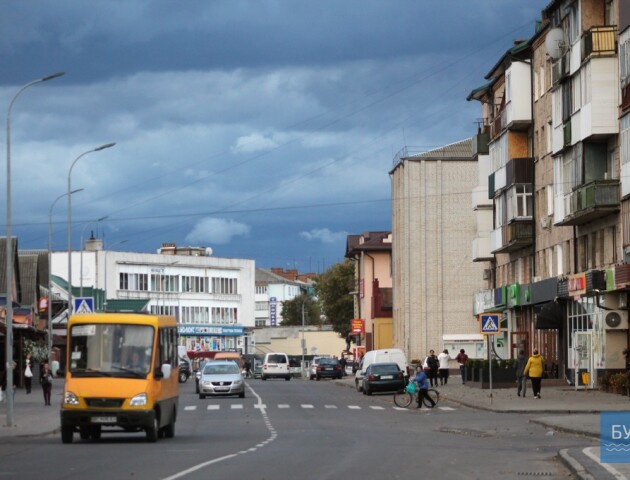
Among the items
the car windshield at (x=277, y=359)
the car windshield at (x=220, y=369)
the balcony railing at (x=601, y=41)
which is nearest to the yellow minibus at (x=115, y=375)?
the balcony railing at (x=601, y=41)

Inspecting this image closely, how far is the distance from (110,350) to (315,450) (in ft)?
18.1

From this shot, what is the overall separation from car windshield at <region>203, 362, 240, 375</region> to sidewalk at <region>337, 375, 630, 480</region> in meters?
8.38

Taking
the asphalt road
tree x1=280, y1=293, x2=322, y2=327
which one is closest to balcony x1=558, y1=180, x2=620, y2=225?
the asphalt road

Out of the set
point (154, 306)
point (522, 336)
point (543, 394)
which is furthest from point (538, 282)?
point (154, 306)

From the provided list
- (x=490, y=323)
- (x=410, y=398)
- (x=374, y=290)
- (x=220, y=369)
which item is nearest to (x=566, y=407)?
(x=490, y=323)

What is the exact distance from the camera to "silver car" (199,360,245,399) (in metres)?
55.5

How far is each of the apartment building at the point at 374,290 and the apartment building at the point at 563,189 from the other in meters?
36.6

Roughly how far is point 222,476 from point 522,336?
51247 mm

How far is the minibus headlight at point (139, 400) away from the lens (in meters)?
27.4

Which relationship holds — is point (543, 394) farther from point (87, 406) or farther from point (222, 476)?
point (222, 476)

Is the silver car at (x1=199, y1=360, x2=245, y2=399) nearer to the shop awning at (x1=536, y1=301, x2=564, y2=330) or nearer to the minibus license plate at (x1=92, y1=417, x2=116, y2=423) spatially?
the shop awning at (x1=536, y1=301, x2=564, y2=330)

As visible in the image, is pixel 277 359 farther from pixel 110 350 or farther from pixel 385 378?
pixel 110 350

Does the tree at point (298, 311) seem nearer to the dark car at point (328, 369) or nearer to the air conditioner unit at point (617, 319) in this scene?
the dark car at point (328, 369)

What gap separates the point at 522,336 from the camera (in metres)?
68.8
